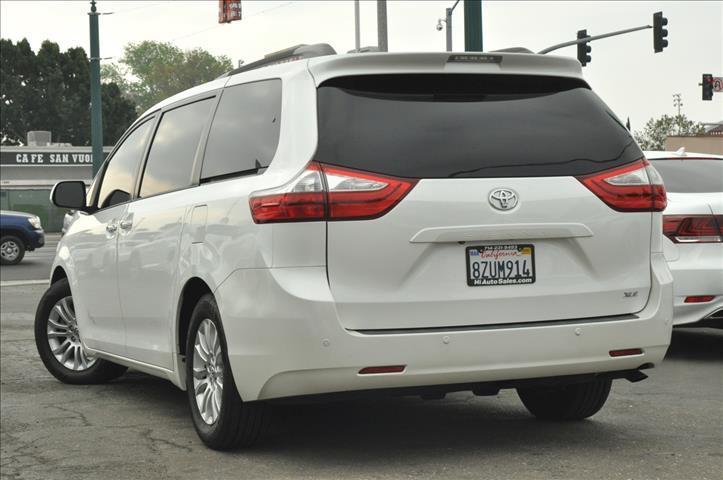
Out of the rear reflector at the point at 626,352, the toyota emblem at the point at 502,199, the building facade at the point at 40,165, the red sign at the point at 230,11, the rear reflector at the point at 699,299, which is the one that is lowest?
the rear reflector at the point at 699,299

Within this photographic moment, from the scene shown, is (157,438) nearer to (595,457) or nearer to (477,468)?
(477,468)

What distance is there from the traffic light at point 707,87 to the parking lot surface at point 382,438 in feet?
100

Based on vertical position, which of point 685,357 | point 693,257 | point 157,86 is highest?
point 157,86

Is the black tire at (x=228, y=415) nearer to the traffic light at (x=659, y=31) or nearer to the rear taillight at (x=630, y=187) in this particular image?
the rear taillight at (x=630, y=187)

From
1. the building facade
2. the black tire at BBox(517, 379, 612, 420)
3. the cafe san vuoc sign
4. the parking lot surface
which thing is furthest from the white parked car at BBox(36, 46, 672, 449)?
the cafe san vuoc sign

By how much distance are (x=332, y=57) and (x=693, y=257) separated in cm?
437

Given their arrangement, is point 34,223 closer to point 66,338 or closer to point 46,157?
point 66,338

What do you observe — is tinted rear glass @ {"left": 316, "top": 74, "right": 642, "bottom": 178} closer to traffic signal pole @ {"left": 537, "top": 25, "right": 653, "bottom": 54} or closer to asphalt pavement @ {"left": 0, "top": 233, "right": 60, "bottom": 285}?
asphalt pavement @ {"left": 0, "top": 233, "right": 60, "bottom": 285}

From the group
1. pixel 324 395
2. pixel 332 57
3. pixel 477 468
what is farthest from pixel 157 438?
pixel 332 57

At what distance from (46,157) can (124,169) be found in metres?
55.0

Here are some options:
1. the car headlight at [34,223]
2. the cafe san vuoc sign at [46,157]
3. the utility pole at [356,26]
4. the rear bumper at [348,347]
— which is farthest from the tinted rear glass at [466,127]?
the cafe san vuoc sign at [46,157]

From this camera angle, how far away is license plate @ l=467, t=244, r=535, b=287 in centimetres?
525

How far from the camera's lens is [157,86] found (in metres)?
118

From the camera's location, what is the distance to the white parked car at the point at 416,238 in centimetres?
512
